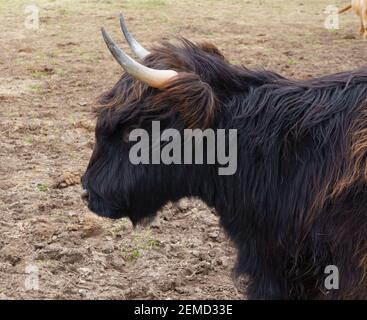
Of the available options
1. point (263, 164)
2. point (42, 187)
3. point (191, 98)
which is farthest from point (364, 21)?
point (191, 98)

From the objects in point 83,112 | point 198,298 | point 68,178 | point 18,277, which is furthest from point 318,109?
point 83,112

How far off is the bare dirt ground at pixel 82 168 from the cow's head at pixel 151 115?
0.84 m

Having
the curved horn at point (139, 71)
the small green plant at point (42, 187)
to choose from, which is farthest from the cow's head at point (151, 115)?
the small green plant at point (42, 187)

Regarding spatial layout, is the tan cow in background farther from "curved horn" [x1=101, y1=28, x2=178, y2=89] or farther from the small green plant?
"curved horn" [x1=101, y1=28, x2=178, y2=89]

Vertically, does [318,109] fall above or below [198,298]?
above

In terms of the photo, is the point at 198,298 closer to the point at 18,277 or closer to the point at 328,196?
the point at 18,277

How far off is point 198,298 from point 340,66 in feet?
19.6

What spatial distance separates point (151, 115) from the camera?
289 centimetres

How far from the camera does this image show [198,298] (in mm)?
3914

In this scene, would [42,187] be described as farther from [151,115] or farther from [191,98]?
[191,98]

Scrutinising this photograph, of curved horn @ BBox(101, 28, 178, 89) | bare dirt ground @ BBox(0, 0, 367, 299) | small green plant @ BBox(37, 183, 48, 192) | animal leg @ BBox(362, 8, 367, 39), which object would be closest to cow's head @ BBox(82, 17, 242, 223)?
curved horn @ BBox(101, 28, 178, 89)

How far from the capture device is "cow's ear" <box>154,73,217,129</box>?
2779 mm

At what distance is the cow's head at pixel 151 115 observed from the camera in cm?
279

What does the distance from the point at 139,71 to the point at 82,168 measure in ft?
9.79
